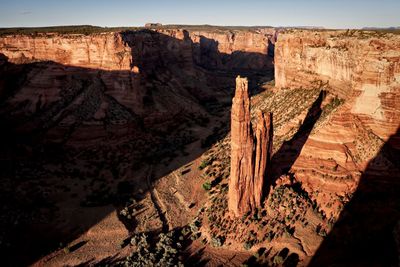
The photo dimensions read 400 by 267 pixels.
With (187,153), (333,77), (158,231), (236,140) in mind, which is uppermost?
(333,77)

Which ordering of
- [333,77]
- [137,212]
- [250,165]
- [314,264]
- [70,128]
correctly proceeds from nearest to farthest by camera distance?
[314,264]
[250,165]
[137,212]
[333,77]
[70,128]

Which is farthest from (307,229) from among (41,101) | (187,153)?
(41,101)

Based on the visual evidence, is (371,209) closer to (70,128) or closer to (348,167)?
(348,167)

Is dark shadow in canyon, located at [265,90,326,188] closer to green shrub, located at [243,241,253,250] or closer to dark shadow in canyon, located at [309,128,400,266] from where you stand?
green shrub, located at [243,241,253,250]

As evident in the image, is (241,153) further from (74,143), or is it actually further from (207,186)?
(74,143)

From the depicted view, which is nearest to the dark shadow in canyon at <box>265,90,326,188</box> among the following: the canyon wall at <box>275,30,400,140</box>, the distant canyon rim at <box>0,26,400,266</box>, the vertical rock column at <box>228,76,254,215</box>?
the distant canyon rim at <box>0,26,400,266</box>

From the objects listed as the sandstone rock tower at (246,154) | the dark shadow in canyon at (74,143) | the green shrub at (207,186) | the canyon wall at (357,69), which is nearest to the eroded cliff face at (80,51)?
the dark shadow in canyon at (74,143)
